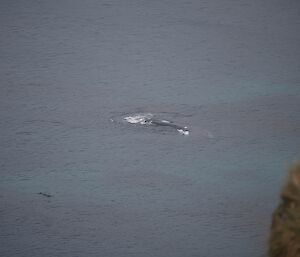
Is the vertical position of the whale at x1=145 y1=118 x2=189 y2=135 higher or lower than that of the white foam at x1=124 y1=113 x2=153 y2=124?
lower

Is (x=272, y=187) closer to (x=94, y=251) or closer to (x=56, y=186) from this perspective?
(x=94, y=251)

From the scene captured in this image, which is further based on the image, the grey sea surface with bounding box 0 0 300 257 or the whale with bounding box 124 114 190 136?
the whale with bounding box 124 114 190 136

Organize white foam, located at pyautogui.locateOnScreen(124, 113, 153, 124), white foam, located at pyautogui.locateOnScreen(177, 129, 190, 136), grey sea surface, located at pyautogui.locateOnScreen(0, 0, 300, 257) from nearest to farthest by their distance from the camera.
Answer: grey sea surface, located at pyautogui.locateOnScreen(0, 0, 300, 257) < white foam, located at pyautogui.locateOnScreen(177, 129, 190, 136) < white foam, located at pyautogui.locateOnScreen(124, 113, 153, 124)

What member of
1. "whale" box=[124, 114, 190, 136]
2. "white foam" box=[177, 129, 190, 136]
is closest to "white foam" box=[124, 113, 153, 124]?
"whale" box=[124, 114, 190, 136]

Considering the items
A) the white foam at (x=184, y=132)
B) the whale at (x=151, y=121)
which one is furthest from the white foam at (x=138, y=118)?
the white foam at (x=184, y=132)

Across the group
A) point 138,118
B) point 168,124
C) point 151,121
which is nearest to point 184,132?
point 168,124

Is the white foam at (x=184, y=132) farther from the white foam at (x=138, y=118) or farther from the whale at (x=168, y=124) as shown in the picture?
the white foam at (x=138, y=118)

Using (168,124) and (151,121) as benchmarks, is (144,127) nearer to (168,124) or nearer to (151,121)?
(151,121)

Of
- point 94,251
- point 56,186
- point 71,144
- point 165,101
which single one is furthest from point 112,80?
point 94,251

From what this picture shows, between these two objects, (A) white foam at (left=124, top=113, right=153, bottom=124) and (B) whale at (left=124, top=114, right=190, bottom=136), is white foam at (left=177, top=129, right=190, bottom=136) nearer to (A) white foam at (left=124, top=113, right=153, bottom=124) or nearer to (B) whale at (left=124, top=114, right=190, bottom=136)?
(B) whale at (left=124, top=114, right=190, bottom=136)
